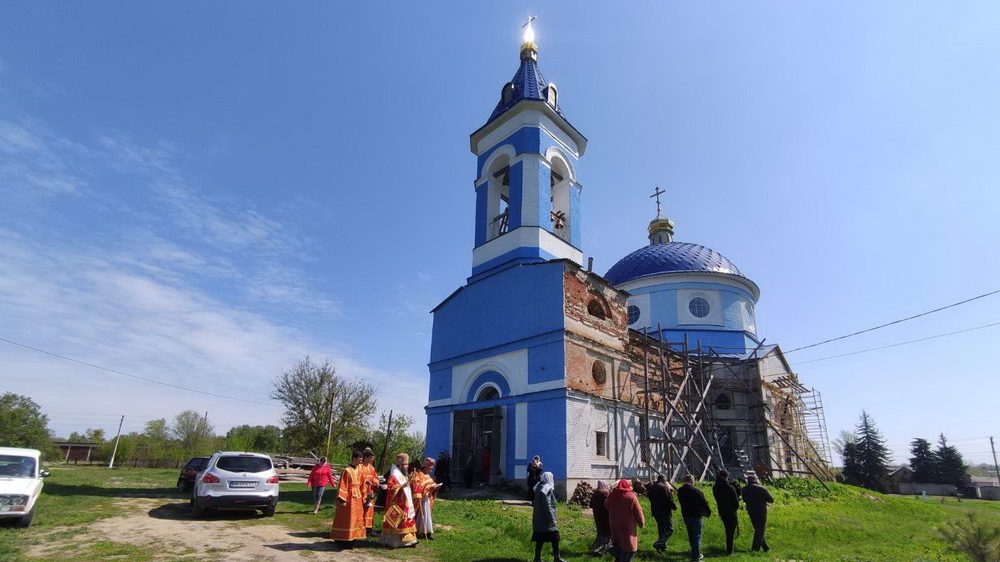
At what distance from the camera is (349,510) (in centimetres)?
890

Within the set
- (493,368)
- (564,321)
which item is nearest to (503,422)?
(493,368)

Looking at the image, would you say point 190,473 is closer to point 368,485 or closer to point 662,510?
point 368,485

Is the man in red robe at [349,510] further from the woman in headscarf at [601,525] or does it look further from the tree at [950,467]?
the tree at [950,467]

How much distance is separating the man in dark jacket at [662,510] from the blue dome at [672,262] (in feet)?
64.9

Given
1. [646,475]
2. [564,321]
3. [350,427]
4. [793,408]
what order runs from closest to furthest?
[564,321] → [646,475] → [793,408] → [350,427]

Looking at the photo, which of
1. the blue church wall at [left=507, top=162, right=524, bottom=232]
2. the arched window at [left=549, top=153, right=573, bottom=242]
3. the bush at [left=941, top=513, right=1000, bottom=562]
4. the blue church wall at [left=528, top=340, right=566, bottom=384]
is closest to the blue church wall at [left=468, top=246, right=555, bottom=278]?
the blue church wall at [left=507, top=162, right=524, bottom=232]

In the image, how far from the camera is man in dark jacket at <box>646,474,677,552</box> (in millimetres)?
9758

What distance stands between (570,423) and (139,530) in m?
10.7

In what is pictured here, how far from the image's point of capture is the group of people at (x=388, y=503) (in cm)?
893

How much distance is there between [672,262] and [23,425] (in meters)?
53.4

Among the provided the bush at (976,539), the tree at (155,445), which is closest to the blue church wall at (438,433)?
the bush at (976,539)

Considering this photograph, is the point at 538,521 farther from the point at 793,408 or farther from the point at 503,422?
the point at 793,408

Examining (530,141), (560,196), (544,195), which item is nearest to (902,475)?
(560,196)

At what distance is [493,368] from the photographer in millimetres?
18859
